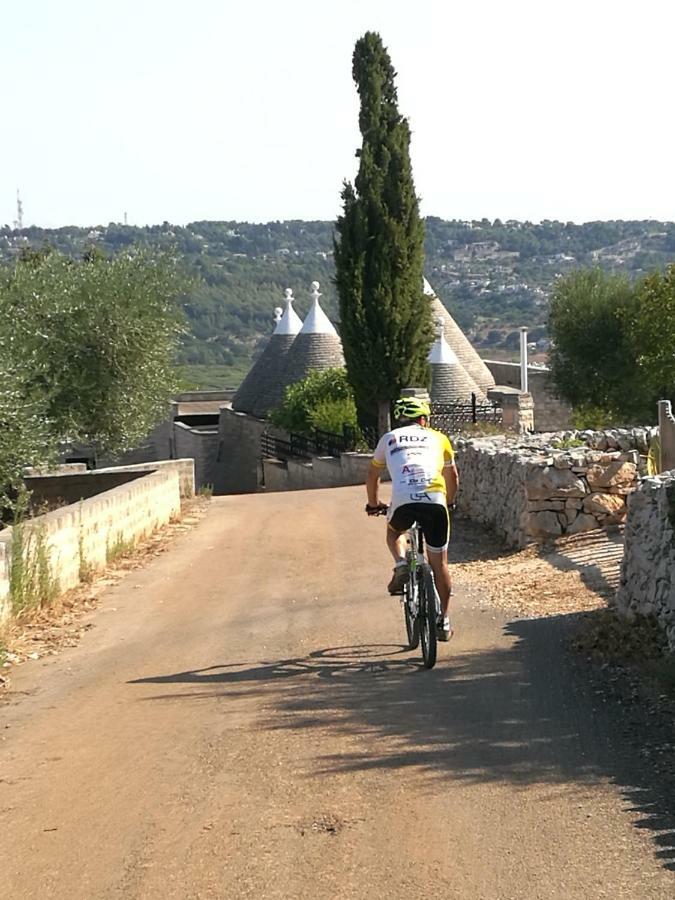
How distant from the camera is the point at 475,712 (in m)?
6.71

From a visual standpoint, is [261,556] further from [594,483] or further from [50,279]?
[50,279]

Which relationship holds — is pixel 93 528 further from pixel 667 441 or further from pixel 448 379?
pixel 448 379

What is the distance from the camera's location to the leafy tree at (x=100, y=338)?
808 inches

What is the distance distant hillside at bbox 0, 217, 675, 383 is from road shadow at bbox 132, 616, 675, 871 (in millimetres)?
90021

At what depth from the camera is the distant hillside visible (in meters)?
120

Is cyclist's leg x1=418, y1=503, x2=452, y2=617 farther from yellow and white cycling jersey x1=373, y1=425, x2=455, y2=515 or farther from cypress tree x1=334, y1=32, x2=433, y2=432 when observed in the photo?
cypress tree x1=334, y1=32, x2=433, y2=432

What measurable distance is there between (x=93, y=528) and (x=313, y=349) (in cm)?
3097

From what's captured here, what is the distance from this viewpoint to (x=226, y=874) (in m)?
4.61

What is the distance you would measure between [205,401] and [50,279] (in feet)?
127

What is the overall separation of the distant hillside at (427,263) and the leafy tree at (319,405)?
58637 millimetres

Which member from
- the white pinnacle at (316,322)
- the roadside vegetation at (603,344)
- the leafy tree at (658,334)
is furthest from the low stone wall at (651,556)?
the white pinnacle at (316,322)

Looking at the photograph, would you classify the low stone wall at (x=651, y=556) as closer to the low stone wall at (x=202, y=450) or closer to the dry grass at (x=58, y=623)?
the dry grass at (x=58, y=623)

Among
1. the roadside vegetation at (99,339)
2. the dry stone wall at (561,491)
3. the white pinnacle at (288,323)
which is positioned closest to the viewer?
the dry stone wall at (561,491)

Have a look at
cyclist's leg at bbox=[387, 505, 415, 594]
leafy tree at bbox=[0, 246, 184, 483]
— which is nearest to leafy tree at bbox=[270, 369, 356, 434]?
leafy tree at bbox=[0, 246, 184, 483]
